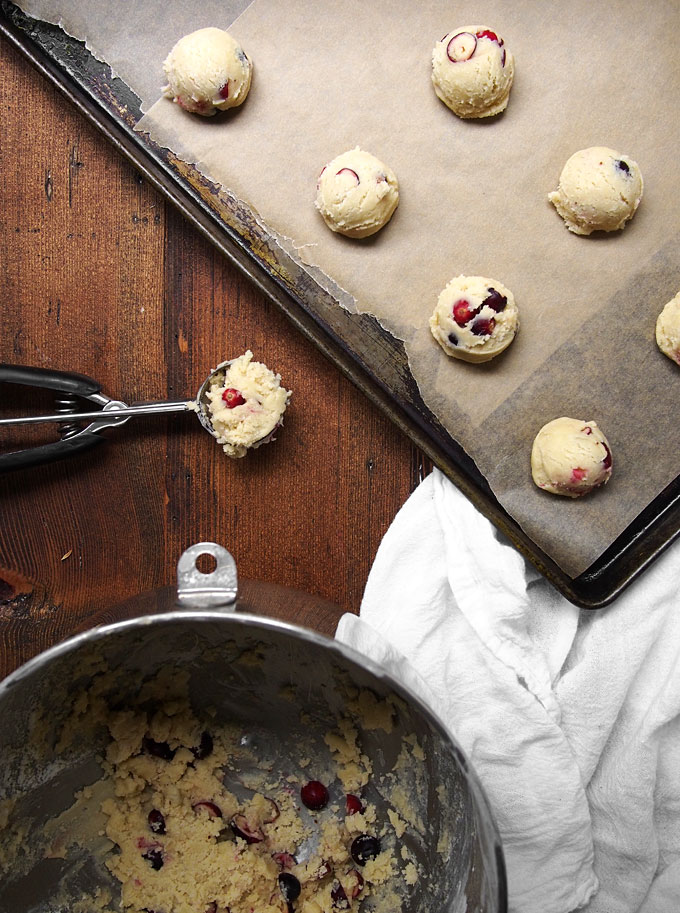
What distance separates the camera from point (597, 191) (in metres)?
1.34

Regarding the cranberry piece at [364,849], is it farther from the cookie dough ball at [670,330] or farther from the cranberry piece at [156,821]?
the cookie dough ball at [670,330]

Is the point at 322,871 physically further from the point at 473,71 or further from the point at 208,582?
the point at 473,71

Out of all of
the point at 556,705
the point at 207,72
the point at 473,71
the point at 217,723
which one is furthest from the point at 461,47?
the point at 217,723

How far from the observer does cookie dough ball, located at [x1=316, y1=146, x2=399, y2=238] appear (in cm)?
134

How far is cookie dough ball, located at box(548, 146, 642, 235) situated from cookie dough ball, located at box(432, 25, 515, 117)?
0.18 m

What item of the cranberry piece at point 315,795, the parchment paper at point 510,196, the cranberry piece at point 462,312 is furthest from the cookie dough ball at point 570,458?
the cranberry piece at point 315,795

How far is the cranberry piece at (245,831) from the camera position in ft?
4.64

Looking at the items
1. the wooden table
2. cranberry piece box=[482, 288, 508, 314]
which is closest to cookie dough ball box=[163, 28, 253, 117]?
the wooden table

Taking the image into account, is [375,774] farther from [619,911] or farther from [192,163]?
[192,163]

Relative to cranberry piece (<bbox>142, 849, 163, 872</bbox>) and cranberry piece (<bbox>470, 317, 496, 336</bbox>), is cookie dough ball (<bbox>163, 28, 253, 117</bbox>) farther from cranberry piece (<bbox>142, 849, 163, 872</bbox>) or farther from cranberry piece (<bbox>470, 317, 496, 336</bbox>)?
cranberry piece (<bbox>142, 849, 163, 872</bbox>)

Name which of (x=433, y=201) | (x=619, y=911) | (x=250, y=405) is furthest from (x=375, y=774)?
(x=433, y=201)

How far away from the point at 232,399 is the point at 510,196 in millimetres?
626

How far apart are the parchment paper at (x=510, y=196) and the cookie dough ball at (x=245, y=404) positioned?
0.22 meters

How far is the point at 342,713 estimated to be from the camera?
1382 millimetres
